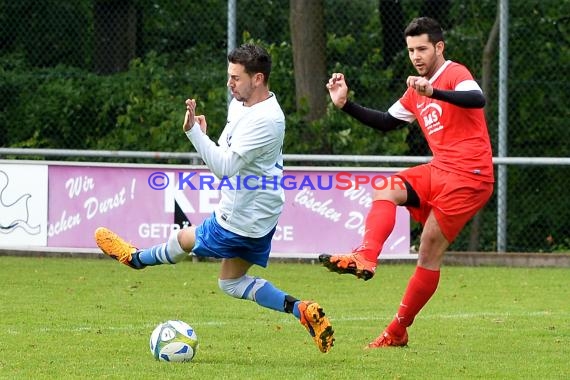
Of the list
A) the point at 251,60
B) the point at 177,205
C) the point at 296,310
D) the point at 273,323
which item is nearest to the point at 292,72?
the point at 177,205

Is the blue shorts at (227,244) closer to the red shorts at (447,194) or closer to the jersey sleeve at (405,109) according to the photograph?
the red shorts at (447,194)

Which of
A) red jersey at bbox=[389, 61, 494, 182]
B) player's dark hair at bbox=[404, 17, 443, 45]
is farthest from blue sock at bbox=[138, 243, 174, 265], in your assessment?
player's dark hair at bbox=[404, 17, 443, 45]

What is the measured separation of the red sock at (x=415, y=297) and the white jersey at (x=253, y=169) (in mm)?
1031

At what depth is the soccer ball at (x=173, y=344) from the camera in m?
7.16

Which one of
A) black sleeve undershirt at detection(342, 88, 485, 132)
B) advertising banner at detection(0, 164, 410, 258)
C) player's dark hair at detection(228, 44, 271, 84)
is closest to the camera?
player's dark hair at detection(228, 44, 271, 84)

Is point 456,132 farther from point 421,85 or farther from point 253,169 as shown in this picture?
point 253,169

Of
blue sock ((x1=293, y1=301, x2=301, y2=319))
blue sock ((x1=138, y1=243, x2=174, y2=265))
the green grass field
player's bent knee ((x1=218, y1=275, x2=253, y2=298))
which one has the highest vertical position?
blue sock ((x1=138, y1=243, x2=174, y2=265))

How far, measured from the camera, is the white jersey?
7.28m

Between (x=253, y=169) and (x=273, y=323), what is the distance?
215 centimetres

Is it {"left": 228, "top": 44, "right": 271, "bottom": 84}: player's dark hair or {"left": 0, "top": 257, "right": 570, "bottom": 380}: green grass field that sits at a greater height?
{"left": 228, "top": 44, "right": 271, "bottom": 84}: player's dark hair

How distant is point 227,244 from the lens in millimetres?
7488

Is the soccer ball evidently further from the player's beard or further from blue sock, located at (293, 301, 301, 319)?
the player's beard

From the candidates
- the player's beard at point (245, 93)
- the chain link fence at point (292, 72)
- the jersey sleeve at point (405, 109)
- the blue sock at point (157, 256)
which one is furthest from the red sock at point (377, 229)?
the chain link fence at point (292, 72)

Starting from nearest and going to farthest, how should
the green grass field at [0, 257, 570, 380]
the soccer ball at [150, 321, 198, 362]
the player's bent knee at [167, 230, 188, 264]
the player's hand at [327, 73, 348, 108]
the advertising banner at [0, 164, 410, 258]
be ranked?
the green grass field at [0, 257, 570, 380], the soccer ball at [150, 321, 198, 362], the player's bent knee at [167, 230, 188, 264], the player's hand at [327, 73, 348, 108], the advertising banner at [0, 164, 410, 258]
